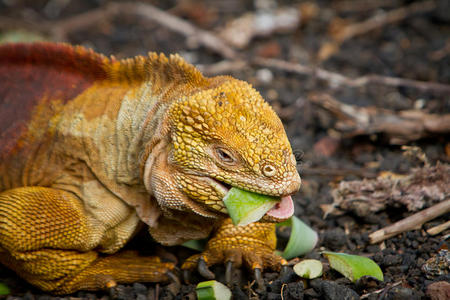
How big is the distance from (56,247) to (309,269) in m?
2.09

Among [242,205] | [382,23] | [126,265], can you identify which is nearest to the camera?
[242,205]

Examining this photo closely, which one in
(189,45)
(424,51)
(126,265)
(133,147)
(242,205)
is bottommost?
(126,265)

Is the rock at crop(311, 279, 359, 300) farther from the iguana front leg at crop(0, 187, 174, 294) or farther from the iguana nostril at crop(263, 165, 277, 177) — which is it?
the iguana front leg at crop(0, 187, 174, 294)

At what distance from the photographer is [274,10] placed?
869 cm

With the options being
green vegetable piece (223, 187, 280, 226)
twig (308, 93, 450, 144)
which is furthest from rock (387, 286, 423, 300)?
twig (308, 93, 450, 144)

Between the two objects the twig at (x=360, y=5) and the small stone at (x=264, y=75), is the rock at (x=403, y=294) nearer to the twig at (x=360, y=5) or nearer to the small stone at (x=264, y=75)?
the small stone at (x=264, y=75)

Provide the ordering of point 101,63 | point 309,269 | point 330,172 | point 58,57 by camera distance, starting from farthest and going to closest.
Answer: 1. point 330,172
2. point 58,57
3. point 101,63
4. point 309,269

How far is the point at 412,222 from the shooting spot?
173 inches

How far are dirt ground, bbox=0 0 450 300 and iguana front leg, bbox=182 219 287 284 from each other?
4.9 inches

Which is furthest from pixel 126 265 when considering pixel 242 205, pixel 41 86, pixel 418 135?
pixel 418 135

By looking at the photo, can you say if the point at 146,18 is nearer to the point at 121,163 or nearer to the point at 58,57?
the point at 58,57

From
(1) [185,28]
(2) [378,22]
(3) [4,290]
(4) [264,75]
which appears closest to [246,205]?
(3) [4,290]

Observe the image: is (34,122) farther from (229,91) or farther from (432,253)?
(432,253)

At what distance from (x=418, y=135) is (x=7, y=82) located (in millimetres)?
4341
